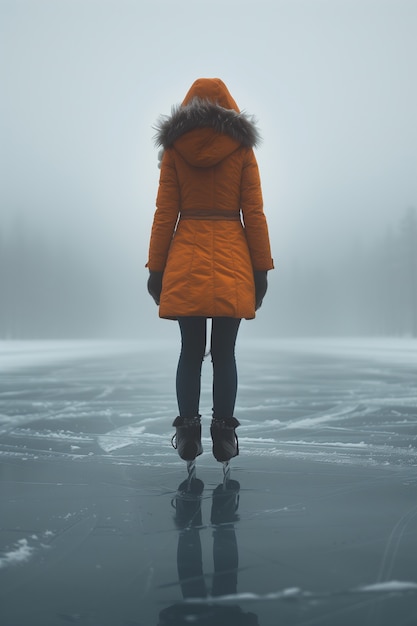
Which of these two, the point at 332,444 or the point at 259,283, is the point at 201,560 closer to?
the point at 259,283

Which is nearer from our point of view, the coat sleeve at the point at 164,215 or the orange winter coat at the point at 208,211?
the orange winter coat at the point at 208,211

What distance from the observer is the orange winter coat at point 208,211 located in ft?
10.7

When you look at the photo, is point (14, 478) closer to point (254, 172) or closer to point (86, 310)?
point (254, 172)

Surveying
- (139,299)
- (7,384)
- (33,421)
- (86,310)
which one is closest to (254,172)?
(33,421)

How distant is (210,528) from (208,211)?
72.2 inches

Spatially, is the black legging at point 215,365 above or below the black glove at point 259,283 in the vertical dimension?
below

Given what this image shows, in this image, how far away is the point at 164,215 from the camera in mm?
3379

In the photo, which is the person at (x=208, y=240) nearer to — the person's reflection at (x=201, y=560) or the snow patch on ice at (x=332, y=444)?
the person's reflection at (x=201, y=560)

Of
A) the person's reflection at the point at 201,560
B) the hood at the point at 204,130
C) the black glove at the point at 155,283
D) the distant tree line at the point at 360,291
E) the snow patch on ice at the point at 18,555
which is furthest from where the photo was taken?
the distant tree line at the point at 360,291

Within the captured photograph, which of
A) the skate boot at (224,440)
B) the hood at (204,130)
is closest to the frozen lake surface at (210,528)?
the skate boot at (224,440)

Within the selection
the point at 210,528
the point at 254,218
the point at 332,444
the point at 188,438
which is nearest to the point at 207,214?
the point at 254,218

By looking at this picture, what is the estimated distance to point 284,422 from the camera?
5.35 meters

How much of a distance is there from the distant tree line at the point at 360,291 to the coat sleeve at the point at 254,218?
155ft

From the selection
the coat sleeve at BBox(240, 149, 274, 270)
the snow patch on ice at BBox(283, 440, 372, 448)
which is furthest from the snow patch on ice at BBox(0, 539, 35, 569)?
the snow patch on ice at BBox(283, 440, 372, 448)
